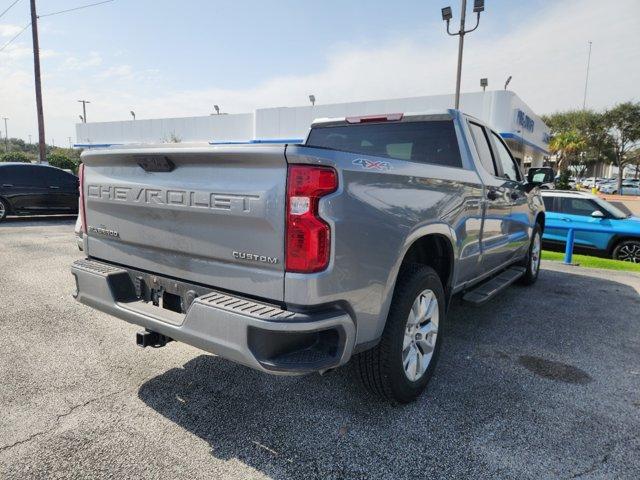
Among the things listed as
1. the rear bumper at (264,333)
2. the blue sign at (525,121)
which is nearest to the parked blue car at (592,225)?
the rear bumper at (264,333)

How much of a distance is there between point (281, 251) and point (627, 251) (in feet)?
32.5

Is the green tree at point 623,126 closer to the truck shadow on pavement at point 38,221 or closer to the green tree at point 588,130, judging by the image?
the green tree at point 588,130

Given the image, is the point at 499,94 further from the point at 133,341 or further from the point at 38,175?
the point at 133,341

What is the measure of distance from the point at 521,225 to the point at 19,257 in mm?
7307

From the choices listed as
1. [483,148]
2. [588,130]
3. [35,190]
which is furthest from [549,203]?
[588,130]

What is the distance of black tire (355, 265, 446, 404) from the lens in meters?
2.62

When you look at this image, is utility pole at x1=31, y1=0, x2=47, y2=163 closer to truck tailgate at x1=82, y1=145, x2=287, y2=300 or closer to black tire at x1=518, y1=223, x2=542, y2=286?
truck tailgate at x1=82, y1=145, x2=287, y2=300

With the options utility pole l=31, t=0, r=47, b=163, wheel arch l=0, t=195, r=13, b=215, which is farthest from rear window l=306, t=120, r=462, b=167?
utility pole l=31, t=0, r=47, b=163

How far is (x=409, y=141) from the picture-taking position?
3.96m

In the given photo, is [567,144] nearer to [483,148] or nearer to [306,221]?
[483,148]

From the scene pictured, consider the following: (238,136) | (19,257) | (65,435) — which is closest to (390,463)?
(65,435)

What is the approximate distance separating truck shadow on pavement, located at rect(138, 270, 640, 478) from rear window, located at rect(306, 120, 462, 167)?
5.57 ft

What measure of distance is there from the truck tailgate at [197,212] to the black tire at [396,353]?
32.3 inches

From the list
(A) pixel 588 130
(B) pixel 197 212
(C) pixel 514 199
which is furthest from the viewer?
(A) pixel 588 130
